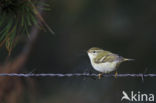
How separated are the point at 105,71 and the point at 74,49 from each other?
3322 millimetres

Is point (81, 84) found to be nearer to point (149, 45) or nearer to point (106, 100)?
A: point (106, 100)

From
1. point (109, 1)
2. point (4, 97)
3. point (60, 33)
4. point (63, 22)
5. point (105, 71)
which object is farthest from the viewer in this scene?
point (60, 33)

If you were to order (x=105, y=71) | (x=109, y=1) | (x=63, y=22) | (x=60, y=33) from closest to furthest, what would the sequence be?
(x=105, y=71)
(x=109, y=1)
(x=63, y=22)
(x=60, y=33)

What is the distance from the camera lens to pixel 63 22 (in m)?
8.31

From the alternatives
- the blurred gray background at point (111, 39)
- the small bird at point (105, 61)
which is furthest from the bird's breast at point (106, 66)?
the blurred gray background at point (111, 39)

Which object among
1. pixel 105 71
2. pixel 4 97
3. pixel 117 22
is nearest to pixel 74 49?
pixel 117 22

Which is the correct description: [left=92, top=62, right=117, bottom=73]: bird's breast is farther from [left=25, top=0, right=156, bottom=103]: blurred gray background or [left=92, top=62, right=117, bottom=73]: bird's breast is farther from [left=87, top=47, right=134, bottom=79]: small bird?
[left=25, top=0, right=156, bottom=103]: blurred gray background

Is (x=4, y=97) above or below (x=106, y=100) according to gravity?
above

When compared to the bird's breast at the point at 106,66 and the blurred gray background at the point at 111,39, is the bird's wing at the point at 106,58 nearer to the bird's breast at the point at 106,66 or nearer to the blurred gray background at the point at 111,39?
the bird's breast at the point at 106,66

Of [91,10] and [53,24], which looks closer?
[91,10]

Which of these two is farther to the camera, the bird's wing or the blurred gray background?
the blurred gray background

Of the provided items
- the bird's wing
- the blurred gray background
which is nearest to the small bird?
the bird's wing

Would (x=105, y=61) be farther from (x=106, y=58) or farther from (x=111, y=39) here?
(x=111, y=39)

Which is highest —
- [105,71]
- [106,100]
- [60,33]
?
[105,71]
